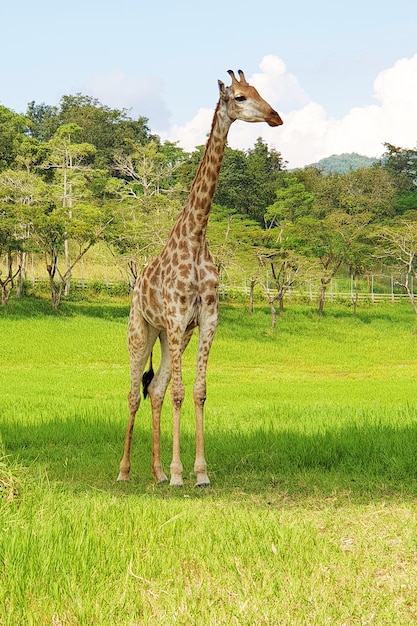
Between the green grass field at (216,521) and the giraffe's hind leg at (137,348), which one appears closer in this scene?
the green grass field at (216,521)

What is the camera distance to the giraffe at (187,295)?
6.81 metres

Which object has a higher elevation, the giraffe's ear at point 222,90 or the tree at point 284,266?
the giraffe's ear at point 222,90

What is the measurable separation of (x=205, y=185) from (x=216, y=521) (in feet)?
11.5

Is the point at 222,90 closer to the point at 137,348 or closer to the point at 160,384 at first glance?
the point at 137,348

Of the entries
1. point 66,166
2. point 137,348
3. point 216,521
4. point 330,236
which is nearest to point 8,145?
point 66,166

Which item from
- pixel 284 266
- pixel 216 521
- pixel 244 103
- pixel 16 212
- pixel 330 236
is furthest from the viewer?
pixel 330 236

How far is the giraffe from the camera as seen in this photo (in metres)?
6.81

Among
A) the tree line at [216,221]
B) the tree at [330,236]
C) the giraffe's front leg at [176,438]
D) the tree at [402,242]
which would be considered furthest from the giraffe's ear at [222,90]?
the tree at [330,236]

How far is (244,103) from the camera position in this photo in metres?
6.80

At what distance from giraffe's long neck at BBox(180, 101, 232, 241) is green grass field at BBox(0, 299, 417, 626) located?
92.0 inches

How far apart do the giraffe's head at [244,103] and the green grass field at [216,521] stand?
3.17 meters

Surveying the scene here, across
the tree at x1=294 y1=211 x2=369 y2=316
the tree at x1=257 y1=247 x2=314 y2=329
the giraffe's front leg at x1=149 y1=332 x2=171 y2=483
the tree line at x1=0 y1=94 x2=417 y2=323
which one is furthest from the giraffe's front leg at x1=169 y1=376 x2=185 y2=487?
the tree at x1=294 y1=211 x2=369 y2=316

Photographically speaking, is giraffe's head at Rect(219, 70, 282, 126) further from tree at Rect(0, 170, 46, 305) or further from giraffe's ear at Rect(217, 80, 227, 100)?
tree at Rect(0, 170, 46, 305)

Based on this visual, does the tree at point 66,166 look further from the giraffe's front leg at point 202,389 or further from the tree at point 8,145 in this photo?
the giraffe's front leg at point 202,389
